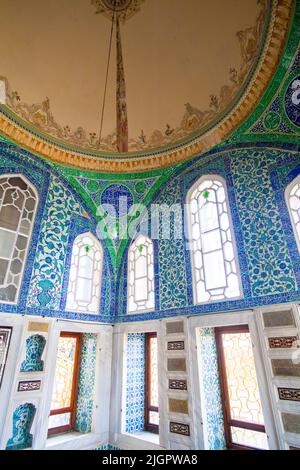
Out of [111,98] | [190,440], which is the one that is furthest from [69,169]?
[190,440]

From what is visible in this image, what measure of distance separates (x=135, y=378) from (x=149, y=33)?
508 centimetres

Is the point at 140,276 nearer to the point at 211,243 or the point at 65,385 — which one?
the point at 211,243

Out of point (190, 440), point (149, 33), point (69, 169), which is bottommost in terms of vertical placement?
point (190, 440)

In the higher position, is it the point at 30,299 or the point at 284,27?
the point at 284,27

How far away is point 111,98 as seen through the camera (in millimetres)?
4258

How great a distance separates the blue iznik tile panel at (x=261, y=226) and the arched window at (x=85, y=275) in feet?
8.43

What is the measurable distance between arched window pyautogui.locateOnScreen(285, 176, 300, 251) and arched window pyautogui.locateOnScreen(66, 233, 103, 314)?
3152 millimetres

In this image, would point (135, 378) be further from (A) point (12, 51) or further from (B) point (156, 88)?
(A) point (12, 51)

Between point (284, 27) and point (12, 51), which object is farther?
point (12, 51)

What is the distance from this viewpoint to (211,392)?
135 inches

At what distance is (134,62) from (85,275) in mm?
3391

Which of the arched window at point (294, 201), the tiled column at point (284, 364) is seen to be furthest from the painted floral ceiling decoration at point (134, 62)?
the tiled column at point (284, 364)

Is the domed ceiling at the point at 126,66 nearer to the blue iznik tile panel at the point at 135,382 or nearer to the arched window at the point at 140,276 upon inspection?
the arched window at the point at 140,276

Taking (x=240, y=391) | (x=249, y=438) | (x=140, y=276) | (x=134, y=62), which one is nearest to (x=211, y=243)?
(x=140, y=276)
